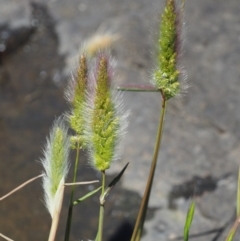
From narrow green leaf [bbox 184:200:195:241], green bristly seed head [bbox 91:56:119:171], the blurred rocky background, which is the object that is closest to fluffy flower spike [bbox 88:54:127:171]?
green bristly seed head [bbox 91:56:119:171]

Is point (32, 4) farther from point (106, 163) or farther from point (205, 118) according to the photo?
point (106, 163)

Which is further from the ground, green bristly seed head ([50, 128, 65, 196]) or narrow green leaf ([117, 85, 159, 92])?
narrow green leaf ([117, 85, 159, 92])

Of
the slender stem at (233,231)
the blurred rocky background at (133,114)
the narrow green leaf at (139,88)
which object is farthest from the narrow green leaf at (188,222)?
the blurred rocky background at (133,114)

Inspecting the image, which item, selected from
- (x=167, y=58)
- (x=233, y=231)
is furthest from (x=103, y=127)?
(x=233, y=231)

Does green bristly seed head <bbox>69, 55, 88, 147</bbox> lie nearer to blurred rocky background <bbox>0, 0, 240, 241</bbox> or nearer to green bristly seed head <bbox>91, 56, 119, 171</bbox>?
green bristly seed head <bbox>91, 56, 119, 171</bbox>

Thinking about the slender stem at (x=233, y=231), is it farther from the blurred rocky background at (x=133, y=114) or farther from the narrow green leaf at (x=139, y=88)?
the blurred rocky background at (x=133, y=114)

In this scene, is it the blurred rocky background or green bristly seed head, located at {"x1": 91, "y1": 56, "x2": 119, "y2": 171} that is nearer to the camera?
green bristly seed head, located at {"x1": 91, "y1": 56, "x2": 119, "y2": 171}
